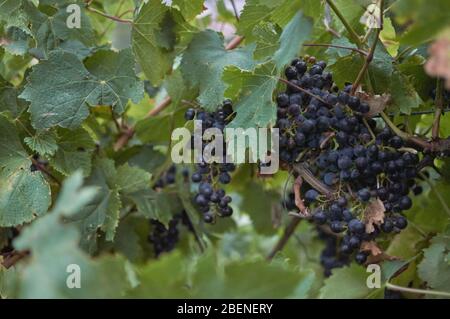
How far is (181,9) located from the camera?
4.69 ft

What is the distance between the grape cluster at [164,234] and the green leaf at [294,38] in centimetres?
71

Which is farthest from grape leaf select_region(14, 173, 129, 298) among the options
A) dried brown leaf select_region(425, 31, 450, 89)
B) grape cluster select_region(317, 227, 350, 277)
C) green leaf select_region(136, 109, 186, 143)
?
grape cluster select_region(317, 227, 350, 277)

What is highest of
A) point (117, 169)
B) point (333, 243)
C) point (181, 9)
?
point (181, 9)

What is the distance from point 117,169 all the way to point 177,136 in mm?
189

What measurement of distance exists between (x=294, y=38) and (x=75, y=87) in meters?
0.51

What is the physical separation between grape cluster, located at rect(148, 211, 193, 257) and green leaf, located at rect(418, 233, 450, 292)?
63cm

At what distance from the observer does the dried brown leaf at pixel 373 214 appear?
3.94 feet

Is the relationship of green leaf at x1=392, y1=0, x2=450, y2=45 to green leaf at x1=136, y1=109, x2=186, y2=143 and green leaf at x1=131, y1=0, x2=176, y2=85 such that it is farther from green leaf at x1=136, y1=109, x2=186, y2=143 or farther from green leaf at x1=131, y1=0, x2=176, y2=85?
green leaf at x1=136, y1=109, x2=186, y2=143

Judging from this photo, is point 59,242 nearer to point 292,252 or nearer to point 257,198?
point 257,198

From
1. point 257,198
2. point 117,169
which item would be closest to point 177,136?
point 117,169

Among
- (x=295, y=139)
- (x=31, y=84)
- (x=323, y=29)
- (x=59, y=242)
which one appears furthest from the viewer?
(x=323, y=29)

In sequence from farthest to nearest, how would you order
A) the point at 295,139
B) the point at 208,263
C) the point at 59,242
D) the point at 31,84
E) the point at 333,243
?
the point at 333,243 < the point at 31,84 < the point at 295,139 < the point at 208,263 < the point at 59,242

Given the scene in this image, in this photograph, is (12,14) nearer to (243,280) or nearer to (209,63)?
(209,63)

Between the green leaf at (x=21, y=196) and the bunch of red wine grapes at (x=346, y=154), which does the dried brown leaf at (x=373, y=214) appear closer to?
the bunch of red wine grapes at (x=346, y=154)
